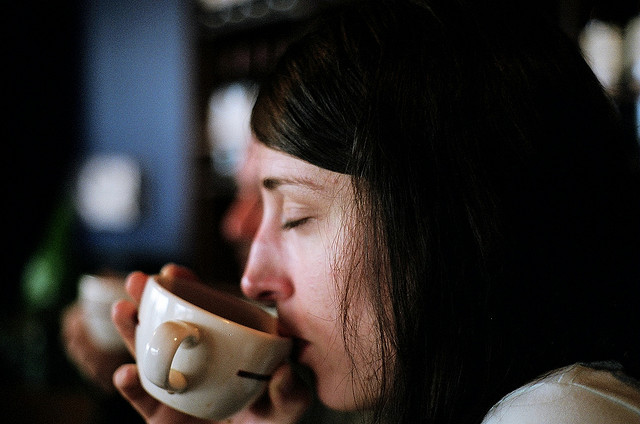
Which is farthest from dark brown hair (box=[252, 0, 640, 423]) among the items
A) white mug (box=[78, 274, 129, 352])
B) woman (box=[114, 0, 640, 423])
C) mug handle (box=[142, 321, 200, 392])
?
white mug (box=[78, 274, 129, 352])

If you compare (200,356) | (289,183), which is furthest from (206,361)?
(289,183)

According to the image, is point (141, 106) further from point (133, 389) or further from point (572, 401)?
point (572, 401)

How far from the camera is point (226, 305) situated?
1.00 m

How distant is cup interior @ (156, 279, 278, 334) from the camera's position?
3.11ft

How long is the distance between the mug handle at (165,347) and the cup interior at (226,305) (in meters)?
0.23

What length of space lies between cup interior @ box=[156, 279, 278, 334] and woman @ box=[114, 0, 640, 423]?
177 mm

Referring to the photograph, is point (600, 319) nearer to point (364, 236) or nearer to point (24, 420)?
point (364, 236)

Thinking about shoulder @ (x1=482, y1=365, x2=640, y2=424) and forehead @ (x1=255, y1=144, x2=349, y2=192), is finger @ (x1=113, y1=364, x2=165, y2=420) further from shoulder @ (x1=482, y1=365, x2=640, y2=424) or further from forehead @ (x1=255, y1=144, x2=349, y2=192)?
shoulder @ (x1=482, y1=365, x2=640, y2=424)

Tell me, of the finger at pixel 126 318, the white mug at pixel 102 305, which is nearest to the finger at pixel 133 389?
the finger at pixel 126 318

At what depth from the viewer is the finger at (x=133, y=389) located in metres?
0.91

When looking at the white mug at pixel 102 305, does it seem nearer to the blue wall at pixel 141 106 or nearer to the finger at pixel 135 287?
the finger at pixel 135 287

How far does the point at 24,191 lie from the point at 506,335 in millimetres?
3609

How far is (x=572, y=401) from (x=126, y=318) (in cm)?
69

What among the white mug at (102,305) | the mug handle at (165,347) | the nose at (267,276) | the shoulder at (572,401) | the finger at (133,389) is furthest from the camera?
the white mug at (102,305)
